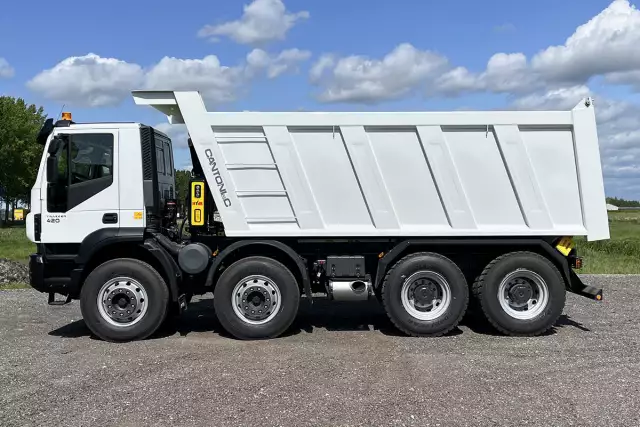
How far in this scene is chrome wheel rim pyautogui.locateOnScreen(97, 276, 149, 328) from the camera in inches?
290

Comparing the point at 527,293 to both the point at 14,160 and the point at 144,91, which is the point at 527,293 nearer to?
the point at 144,91

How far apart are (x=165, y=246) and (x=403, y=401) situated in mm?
3848

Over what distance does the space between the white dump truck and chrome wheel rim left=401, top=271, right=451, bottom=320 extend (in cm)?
2

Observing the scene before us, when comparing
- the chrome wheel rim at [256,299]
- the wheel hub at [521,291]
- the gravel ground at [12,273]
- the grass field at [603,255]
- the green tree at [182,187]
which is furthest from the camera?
the grass field at [603,255]

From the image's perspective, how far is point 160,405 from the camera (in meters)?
5.05

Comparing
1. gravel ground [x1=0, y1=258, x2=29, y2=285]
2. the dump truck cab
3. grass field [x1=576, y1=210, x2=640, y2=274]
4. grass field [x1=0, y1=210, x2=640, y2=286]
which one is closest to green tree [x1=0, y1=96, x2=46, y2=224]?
grass field [x1=0, y1=210, x2=640, y2=286]

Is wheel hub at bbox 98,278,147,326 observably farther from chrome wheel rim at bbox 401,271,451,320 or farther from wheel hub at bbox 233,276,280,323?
chrome wheel rim at bbox 401,271,451,320

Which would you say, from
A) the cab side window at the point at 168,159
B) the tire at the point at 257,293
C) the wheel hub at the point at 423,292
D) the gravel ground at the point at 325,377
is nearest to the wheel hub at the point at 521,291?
the gravel ground at the point at 325,377

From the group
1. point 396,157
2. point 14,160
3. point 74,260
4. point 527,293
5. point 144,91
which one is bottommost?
point 527,293

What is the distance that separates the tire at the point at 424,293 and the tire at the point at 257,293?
1.28 meters

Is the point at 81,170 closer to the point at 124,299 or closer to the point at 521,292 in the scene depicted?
the point at 124,299

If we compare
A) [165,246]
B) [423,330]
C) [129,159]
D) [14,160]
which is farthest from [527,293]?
[14,160]

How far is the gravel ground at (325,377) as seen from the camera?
4820 millimetres

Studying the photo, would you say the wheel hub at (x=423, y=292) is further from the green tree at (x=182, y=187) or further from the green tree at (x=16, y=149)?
the green tree at (x=16, y=149)
